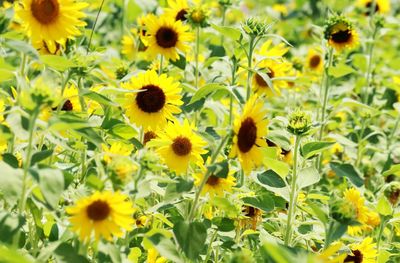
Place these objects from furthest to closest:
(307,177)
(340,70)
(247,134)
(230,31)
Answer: (340,70)
(230,31)
(307,177)
(247,134)

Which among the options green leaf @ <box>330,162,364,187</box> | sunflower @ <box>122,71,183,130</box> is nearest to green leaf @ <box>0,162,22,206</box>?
sunflower @ <box>122,71,183,130</box>

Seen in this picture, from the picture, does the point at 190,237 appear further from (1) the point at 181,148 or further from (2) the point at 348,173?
(2) the point at 348,173

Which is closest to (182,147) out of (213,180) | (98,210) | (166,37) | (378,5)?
(213,180)

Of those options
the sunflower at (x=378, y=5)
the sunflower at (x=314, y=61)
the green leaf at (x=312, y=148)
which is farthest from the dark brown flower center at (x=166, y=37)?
the sunflower at (x=378, y=5)

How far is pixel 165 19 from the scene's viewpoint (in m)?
2.26

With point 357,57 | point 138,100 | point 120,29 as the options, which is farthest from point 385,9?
point 138,100

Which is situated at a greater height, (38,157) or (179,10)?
(179,10)

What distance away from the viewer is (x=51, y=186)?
1248 millimetres

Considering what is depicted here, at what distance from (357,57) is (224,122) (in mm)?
1158

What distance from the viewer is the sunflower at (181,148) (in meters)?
1.69

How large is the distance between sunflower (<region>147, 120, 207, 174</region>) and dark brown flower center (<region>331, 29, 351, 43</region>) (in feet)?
3.05

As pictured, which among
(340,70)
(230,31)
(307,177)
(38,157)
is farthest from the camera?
(340,70)

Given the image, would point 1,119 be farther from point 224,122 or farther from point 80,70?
point 224,122

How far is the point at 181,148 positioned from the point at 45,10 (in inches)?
16.9
